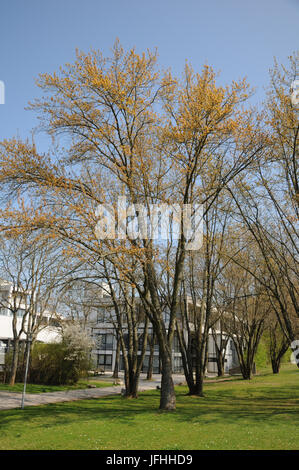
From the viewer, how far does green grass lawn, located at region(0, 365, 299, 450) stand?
335 inches

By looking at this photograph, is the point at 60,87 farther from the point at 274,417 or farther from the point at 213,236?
the point at 274,417

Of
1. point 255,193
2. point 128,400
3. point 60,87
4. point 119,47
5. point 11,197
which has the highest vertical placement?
point 119,47

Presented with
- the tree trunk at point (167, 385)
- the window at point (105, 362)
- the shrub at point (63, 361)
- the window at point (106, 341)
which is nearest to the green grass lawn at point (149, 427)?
the tree trunk at point (167, 385)

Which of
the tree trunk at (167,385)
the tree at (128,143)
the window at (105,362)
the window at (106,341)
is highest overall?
the tree at (128,143)

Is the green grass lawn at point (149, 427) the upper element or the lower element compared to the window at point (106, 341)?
→ lower

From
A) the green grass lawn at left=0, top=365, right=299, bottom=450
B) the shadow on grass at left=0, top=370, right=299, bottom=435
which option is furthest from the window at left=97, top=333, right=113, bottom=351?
the green grass lawn at left=0, top=365, right=299, bottom=450

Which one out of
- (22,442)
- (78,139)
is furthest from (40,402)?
(78,139)

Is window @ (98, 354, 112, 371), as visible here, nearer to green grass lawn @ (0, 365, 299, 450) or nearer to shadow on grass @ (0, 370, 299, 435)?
shadow on grass @ (0, 370, 299, 435)

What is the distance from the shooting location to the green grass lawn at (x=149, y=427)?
8.51 metres

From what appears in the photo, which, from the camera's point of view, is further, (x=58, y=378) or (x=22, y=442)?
(x=58, y=378)

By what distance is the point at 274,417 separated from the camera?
12523 mm

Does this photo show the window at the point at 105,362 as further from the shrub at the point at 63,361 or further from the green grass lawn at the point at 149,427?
the green grass lawn at the point at 149,427

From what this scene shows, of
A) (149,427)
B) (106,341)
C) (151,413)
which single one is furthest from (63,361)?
(106,341)

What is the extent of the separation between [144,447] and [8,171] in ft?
30.3
